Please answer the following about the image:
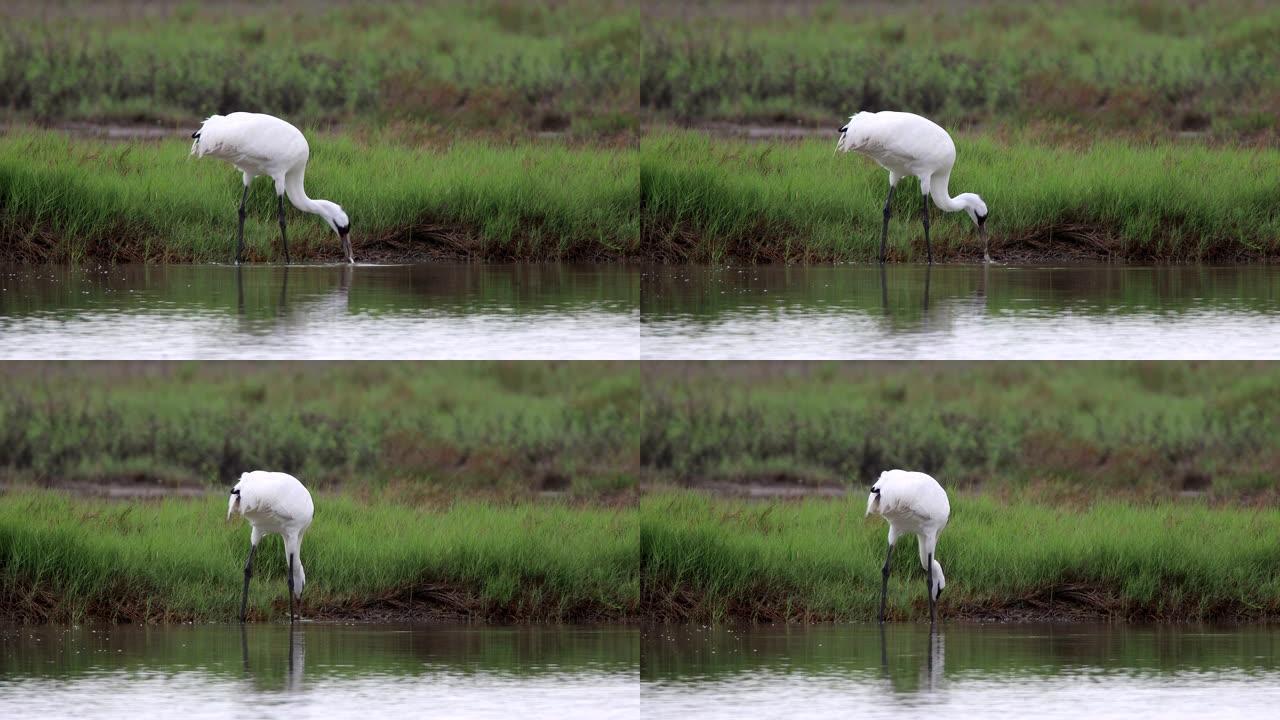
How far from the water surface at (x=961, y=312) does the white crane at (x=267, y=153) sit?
2.46m

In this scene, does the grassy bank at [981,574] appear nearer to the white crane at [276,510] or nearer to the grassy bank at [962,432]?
the grassy bank at [962,432]

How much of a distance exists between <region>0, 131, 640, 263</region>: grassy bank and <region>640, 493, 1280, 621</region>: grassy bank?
240cm

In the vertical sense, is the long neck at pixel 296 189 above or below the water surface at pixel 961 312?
above

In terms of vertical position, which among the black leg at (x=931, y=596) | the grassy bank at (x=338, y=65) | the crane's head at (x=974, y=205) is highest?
the grassy bank at (x=338, y=65)

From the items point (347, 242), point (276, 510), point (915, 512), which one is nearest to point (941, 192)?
point (915, 512)

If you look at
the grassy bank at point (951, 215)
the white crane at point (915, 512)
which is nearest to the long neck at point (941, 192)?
the grassy bank at point (951, 215)

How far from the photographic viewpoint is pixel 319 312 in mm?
12078

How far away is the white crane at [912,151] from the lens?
14344 millimetres

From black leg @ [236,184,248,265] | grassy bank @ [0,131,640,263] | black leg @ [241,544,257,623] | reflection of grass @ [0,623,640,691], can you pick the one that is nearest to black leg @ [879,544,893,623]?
reflection of grass @ [0,623,640,691]

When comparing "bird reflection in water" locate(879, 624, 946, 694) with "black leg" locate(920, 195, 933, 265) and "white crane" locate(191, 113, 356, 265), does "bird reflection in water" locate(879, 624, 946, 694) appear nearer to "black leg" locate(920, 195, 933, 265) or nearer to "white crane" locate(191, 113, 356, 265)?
"black leg" locate(920, 195, 933, 265)

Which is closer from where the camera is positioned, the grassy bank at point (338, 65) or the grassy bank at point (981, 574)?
the grassy bank at point (981, 574)

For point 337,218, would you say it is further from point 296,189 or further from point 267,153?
point 267,153

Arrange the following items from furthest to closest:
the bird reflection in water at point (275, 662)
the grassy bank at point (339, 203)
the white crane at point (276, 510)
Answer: the grassy bank at point (339, 203), the white crane at point (276, 510), the bird reflection in water at point (275, 662)

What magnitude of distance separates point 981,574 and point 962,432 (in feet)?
15.5
